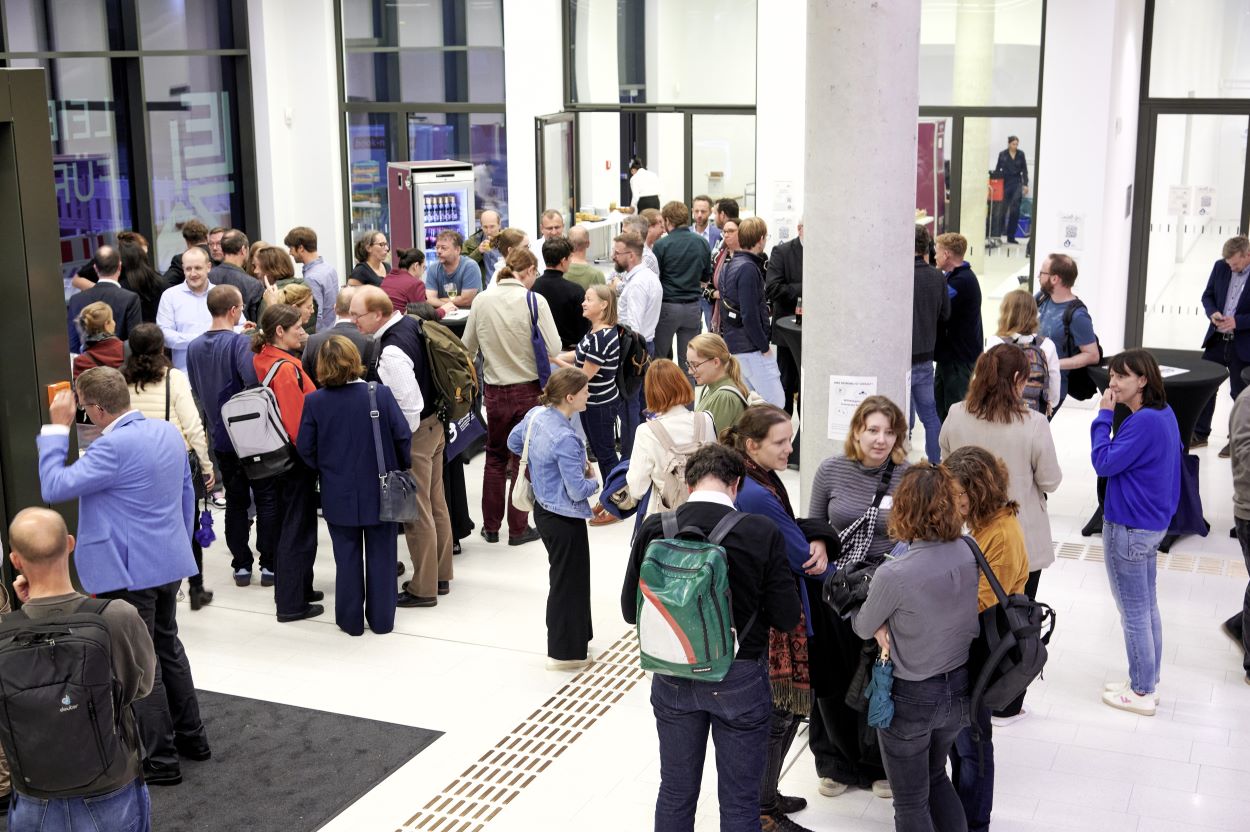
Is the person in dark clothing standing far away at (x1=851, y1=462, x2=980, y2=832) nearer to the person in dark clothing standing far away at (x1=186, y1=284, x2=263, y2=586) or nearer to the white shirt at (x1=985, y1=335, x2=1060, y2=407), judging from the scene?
the white shirt at (x1=985, y1=335, x2=1060, y2=407)

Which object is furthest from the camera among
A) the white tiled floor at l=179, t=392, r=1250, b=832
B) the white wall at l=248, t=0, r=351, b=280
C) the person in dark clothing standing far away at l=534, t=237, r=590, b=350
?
the white wall at l=248, t=0, r=351, b=280

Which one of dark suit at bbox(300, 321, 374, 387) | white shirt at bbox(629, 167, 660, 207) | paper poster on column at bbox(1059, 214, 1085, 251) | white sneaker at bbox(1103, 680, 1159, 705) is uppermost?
white shirt at bbox(629, 167, 660, 207)

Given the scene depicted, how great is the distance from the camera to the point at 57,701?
3941mm

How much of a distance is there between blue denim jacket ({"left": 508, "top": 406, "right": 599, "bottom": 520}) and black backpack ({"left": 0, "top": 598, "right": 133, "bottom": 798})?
8.62ft

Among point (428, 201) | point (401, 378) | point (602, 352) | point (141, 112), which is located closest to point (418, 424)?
point (401, 378)

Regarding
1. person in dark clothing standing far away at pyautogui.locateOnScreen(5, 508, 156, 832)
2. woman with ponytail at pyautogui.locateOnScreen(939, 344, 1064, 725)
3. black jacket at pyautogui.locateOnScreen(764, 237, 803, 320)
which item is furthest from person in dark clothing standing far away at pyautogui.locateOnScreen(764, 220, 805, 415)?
person in dark clothing standing far away at pyautogui.locateOnScreen(5, 508, 156, 832)

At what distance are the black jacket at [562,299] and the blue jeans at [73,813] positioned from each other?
17.7 ft

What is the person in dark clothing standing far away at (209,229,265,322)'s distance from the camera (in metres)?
9.93

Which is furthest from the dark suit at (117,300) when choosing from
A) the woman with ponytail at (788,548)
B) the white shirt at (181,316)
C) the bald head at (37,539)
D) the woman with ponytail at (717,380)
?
the woman with ponytail at (788,548)

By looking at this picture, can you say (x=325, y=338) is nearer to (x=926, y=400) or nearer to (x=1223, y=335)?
(x=926, y=400)

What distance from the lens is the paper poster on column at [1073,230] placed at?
12555mm

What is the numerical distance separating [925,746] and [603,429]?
15.6ft

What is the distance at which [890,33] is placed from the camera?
5594mm

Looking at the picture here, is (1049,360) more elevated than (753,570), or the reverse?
(1049,360)
